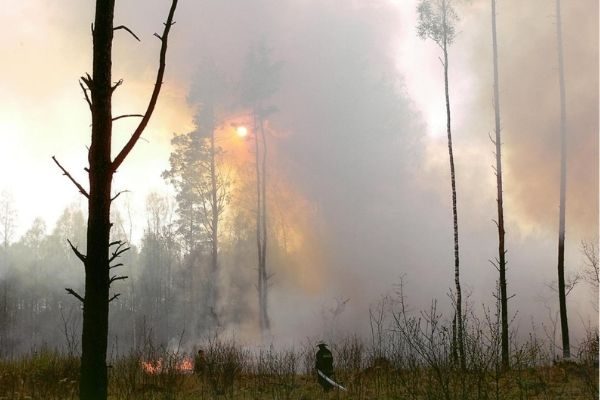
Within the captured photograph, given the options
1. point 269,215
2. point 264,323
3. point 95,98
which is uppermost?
point 269,215

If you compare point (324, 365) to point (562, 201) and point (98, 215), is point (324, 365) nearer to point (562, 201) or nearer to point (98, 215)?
point (98, 215)

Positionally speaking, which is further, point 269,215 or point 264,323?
point 269,215

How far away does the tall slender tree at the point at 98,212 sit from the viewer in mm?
3801

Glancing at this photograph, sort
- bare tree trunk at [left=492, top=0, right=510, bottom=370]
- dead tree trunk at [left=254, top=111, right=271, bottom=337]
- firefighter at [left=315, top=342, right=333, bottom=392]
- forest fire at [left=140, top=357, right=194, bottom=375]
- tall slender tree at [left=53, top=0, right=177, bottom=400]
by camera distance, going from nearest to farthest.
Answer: tall slender tree at [left=53, top=0, right=177, bottom=400]
forest fire at [left=140, top=357, right=194, bottom=375]
firefighter at [left=315, top=342, right=333, bottom=392]
bare tree trunk at [left=492, top=0, right=510, bottom=370]
dead tree trunk at [left=254, top=111, right=271, bottom=337]

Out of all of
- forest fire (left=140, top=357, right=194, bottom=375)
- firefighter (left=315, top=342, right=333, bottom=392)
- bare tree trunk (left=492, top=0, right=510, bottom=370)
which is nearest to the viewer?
forest fire (left=140, top=357, right=194, bottom=375)

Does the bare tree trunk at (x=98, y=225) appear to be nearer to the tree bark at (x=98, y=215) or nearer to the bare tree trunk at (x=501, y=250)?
the tree bark at (x=98, y=215)

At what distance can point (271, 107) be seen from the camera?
110ft

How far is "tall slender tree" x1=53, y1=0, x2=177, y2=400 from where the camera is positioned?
150 inches

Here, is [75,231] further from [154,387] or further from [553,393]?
[553,393]

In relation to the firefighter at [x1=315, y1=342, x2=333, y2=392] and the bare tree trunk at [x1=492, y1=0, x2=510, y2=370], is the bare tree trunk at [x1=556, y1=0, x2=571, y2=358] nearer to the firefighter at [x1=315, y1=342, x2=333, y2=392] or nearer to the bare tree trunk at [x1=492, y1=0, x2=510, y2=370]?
the bare tree trunk at [x1=492, y1=0, x2=510, y2=370]

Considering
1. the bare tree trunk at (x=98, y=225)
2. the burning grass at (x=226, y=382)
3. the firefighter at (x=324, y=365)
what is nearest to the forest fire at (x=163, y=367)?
the burning grass at (x=226, y=382)

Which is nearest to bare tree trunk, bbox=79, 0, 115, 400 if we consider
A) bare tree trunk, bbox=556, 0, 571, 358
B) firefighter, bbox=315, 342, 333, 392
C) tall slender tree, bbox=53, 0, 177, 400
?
tall slender tree, bbox=53, 0, 177, 400

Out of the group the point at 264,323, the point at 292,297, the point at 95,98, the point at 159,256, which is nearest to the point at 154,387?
the point at 95,98

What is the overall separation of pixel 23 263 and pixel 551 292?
4941 centimetres
